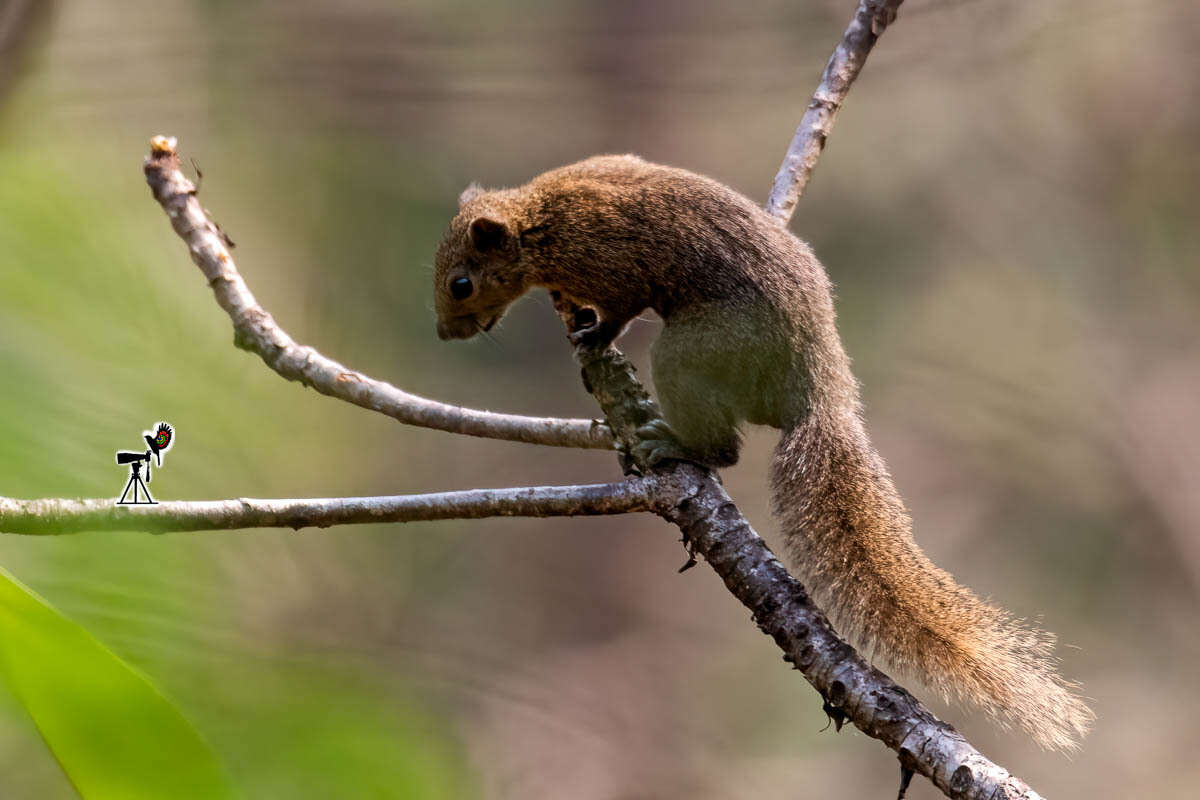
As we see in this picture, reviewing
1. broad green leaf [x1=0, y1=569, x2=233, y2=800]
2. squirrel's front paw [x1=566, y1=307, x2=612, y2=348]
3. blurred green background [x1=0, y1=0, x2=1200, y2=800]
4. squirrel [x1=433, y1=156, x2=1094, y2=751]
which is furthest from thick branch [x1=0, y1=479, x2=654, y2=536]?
blurred green background [x1=0, y1=0, x2=1200, y2=800]

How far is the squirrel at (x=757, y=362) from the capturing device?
1514mm

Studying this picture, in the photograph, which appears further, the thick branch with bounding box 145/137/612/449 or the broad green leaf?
the thick branch with bounding box 145/137/612/449

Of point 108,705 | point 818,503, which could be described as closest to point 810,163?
point 818,503

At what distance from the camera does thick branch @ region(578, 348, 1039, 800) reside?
1.11 m

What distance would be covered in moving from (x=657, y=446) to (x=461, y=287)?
2.68 ft

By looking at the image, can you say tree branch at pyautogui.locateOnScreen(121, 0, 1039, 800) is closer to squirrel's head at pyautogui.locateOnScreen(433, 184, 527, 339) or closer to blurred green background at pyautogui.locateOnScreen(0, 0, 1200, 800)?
squirrel's head at pyautogui.locateOnScreen(433, 184, 527, 339)

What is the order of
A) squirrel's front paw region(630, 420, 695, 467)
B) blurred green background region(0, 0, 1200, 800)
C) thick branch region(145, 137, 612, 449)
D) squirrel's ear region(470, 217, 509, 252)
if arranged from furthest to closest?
blurred green background region(0, 0, 1200, 800)
squirrel's ear region(470, 217, 509, 252)
thick branch region(145, 137, 612, 449)
squirrel's front paw region(630, 420, 695, 467)

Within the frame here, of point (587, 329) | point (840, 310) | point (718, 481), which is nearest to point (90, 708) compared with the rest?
point (718, 481)

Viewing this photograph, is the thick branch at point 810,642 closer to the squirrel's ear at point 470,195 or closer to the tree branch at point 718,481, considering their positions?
the tree branch at point 718,481

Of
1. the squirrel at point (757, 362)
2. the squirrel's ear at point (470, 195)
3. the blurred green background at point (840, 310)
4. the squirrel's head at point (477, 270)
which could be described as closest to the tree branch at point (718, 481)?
the squirrel at point (757, 362)

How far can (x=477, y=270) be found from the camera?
96.0 inches

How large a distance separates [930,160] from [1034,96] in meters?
0.59

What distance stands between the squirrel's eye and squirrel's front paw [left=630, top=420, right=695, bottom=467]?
713 millimetres

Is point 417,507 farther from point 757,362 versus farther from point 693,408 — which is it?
point 757,362
